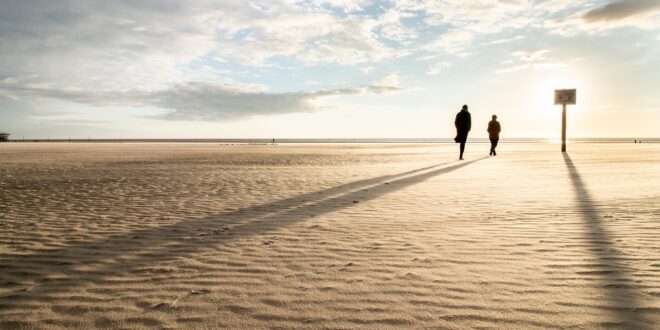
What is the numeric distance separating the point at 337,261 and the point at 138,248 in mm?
2420

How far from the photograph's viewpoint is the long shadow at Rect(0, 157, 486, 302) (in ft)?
12.2

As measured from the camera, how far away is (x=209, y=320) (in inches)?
111

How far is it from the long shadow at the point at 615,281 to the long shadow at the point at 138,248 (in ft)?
11.4

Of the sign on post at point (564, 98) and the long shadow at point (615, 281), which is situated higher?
the sign on post at point (564, 98)

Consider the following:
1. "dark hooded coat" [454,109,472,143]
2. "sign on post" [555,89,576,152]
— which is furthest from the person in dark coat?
"sign on post" [555,89,576,152]

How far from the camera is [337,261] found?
161 inches

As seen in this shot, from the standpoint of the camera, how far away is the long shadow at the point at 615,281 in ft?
8.80

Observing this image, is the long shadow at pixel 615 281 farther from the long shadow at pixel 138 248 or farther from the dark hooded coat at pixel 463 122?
the dark hooded coat at pixel 463 122

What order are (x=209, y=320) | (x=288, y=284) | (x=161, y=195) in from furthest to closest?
(x=161, y=195)
(x=288, y=284)
(x=209, y=320)

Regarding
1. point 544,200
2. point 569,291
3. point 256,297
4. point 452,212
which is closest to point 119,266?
point 256,297

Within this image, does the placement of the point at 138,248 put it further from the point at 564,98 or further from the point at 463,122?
the point at 564,98

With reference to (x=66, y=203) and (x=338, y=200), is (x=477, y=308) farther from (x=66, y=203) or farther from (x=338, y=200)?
(x=66, y=203)

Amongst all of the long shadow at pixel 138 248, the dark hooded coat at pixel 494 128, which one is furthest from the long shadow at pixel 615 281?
the dark hooded coat at pixel 494 128

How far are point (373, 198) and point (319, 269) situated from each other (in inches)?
171
